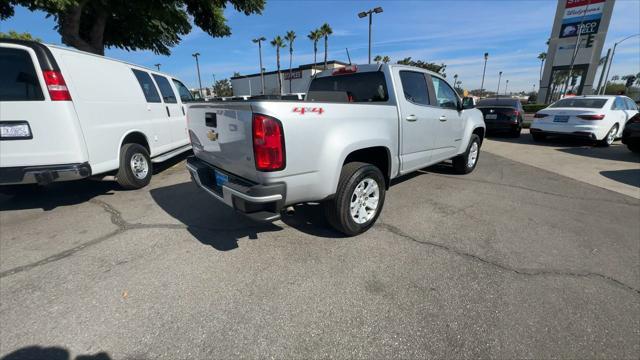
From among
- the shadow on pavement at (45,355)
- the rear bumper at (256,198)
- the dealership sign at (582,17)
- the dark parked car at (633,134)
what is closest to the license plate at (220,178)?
the rear bumper at (256,198)

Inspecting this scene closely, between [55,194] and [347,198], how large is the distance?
4955mm

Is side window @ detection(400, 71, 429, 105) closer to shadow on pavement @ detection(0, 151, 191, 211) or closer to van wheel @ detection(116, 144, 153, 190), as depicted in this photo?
van wheel @ detection(116, 144, 153, 190)

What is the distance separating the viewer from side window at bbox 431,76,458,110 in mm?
4531

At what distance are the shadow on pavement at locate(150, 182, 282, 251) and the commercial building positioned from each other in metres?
41.7

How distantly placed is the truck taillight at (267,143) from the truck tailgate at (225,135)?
0.07 metres

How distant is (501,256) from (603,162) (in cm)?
680

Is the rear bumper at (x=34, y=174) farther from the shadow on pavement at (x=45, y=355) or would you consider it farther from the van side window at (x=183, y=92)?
the van side window at (x=183, y=92)

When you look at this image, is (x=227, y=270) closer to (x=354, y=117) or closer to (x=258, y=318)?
(x=258, y=318)

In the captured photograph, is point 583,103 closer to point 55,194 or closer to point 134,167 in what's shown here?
point 134,167

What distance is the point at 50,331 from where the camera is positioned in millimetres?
1961

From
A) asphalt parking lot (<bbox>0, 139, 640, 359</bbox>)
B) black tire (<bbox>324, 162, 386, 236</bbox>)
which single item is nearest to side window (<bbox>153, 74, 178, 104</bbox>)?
asphalt parking lot (<bbox>0, 139, 640, 359</bbox>)

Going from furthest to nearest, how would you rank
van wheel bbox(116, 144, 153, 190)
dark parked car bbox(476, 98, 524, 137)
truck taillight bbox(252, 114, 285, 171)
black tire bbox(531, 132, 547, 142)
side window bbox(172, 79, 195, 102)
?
dark parked car bbox(476, 98, 524, 137) < black tire bbox(531, 132, 547, 142) < side window bbox(172, 79, 195, 102) < van wheel bbox(116, 144, 153, 190) < truck taillight bbox(252, 114, 285, 171)

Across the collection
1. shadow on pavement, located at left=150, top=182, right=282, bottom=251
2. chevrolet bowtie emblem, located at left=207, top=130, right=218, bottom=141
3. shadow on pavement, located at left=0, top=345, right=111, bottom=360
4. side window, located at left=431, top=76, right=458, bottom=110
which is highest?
side window, located at left=431, top=76, right=458, bottom=110

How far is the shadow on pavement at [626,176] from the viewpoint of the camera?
18.0 ft
